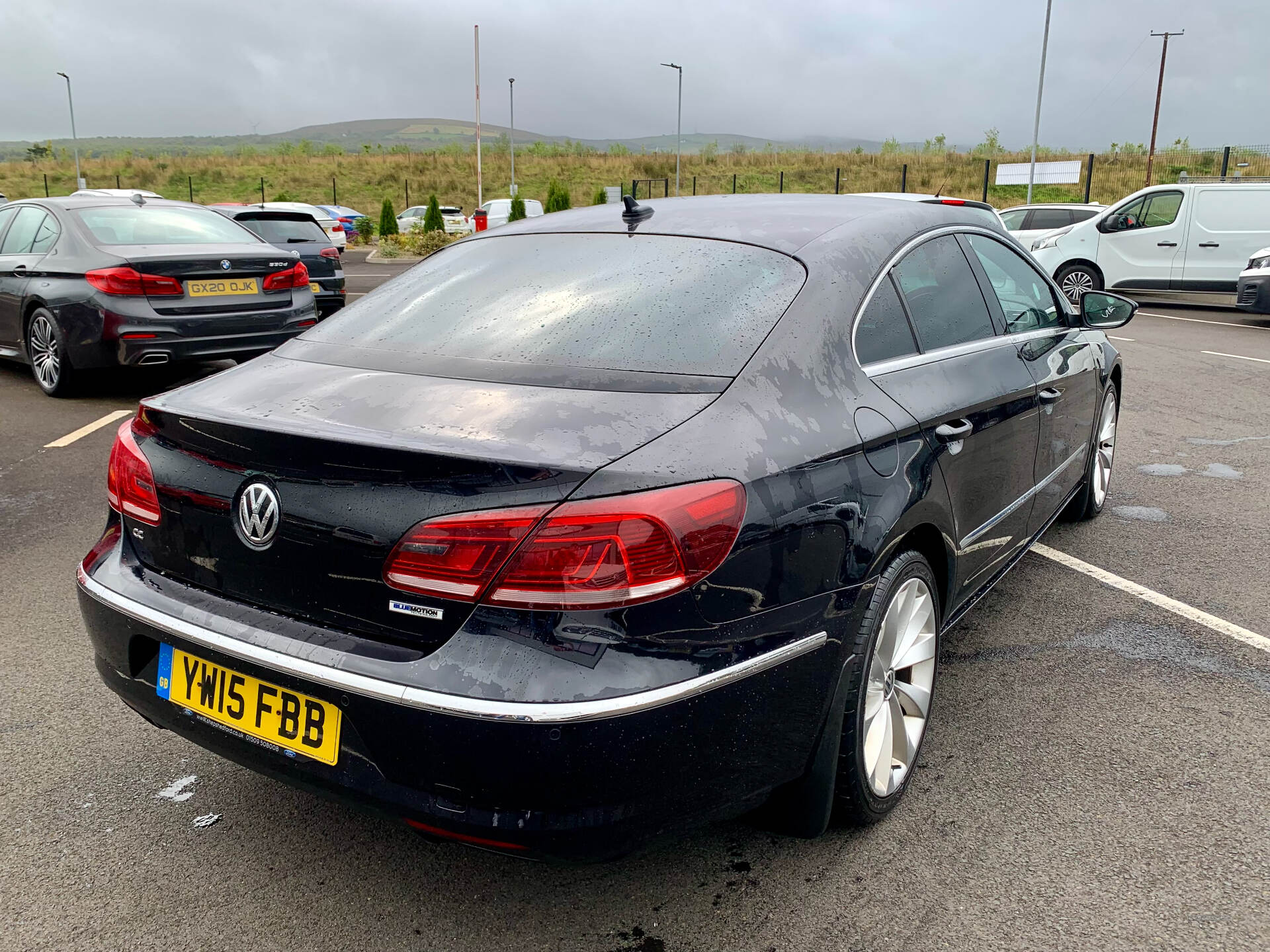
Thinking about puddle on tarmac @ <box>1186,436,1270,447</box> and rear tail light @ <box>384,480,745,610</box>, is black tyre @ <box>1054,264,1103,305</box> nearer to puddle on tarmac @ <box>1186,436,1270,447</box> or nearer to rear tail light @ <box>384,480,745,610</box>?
puddle on tarmac @ <box>1186,436,1270,447</box>

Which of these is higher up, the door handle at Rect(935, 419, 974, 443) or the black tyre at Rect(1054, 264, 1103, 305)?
the door handle at Rect(935, 419, 974, 443)

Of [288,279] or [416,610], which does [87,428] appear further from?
[416,610]

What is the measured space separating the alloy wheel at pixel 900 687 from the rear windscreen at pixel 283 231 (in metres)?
10.7

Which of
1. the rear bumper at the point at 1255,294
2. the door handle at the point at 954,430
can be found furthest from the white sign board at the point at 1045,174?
the door handle at the point at 954,430

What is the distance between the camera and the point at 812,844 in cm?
255

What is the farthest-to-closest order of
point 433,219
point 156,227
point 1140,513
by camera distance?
point 433,219
point 156,227
point 1140,513

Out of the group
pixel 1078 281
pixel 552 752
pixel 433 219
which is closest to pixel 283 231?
pixel 552 752

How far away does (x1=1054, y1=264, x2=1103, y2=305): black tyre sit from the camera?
15938 mm

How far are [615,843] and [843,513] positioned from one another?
0.84 m

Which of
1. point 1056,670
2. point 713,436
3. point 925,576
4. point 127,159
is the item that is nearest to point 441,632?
point 713,436

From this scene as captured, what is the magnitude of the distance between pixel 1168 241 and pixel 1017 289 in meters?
13.6

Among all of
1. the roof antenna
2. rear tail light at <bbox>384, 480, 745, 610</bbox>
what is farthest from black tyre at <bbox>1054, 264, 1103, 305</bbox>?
rear tail light at <bbox>384, 480, 745, 610</bbox>

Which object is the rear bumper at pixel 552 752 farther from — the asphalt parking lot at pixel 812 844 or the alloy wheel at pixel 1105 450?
the alloy wheel at pixel 1105 450

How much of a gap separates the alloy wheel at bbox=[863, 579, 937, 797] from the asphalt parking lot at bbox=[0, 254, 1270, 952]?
15cm
